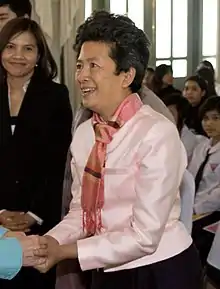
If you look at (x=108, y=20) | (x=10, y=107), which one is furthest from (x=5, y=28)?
(x=108, y=20)

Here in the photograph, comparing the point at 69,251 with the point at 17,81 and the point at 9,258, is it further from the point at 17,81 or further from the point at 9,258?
the point at 17,81

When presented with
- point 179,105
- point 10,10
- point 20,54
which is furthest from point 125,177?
point 179,105

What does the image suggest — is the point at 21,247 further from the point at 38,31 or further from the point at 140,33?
the point at 38,31

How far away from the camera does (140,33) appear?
1.56 metres

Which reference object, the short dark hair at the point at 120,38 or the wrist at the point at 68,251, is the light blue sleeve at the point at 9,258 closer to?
the wrist at the point at 68,251

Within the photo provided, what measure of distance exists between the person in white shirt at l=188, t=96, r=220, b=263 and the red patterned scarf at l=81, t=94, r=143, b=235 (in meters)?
1.62

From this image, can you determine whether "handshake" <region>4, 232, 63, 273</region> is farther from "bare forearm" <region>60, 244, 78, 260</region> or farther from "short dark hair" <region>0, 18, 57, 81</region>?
"short dark hair" <region>0, 18, 57, 81</region>

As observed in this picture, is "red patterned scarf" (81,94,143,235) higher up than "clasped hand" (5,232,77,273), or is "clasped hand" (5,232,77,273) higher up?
"red patterned scarf" (81,94,143,235)

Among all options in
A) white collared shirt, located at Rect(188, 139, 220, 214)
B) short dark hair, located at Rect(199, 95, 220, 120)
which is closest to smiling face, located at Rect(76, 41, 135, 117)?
white collared shirt, located at Rect(188, 139, 220, 214)

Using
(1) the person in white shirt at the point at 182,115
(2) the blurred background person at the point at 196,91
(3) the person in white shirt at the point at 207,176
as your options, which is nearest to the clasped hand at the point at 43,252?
(3) the person in white shirt at the point at 207,176

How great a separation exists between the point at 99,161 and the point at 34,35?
0.91m

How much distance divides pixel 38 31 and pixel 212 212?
4.95ft

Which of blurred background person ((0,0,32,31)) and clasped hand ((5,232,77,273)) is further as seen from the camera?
blurred background person ((0,0,32,31))

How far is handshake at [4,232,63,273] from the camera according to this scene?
5.15 feet
